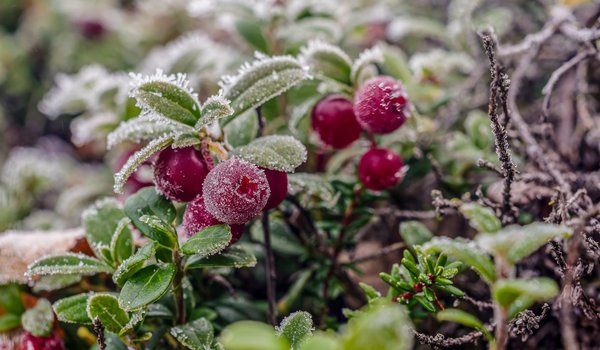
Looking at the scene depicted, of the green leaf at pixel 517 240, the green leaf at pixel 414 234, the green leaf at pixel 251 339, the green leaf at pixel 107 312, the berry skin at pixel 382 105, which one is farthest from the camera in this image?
the green leaf at pixel 414 234

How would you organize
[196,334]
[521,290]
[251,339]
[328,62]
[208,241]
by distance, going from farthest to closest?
[328,62] < [196,334] < [208,241] < [521,290] < [251,339]

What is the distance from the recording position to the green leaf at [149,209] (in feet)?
3.57

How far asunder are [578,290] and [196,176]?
76cm

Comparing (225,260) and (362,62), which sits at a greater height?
(362,62)

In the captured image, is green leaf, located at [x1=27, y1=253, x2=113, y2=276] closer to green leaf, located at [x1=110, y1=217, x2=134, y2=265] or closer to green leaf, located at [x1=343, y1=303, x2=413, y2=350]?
green leaf, located at [x1=110, y1=217, x2=134, y2=265]

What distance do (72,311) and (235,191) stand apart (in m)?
0.46

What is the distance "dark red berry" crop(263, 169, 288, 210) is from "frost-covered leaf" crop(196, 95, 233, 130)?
15 centimetres

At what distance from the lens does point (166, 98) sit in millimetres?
1094

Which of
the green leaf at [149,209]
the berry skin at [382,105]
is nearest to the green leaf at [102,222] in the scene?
the green leaf at [149,209]

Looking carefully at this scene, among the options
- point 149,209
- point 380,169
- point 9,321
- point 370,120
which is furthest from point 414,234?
point 9,321

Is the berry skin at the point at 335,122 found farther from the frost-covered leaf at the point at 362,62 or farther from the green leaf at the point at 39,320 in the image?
the green leaf at the point at 39,320

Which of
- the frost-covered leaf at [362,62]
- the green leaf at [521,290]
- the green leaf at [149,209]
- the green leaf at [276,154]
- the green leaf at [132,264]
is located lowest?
the green leaf at [521,290]

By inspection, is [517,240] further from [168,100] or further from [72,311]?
[72,311]

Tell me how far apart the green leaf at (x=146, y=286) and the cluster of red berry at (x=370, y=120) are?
0.52m
